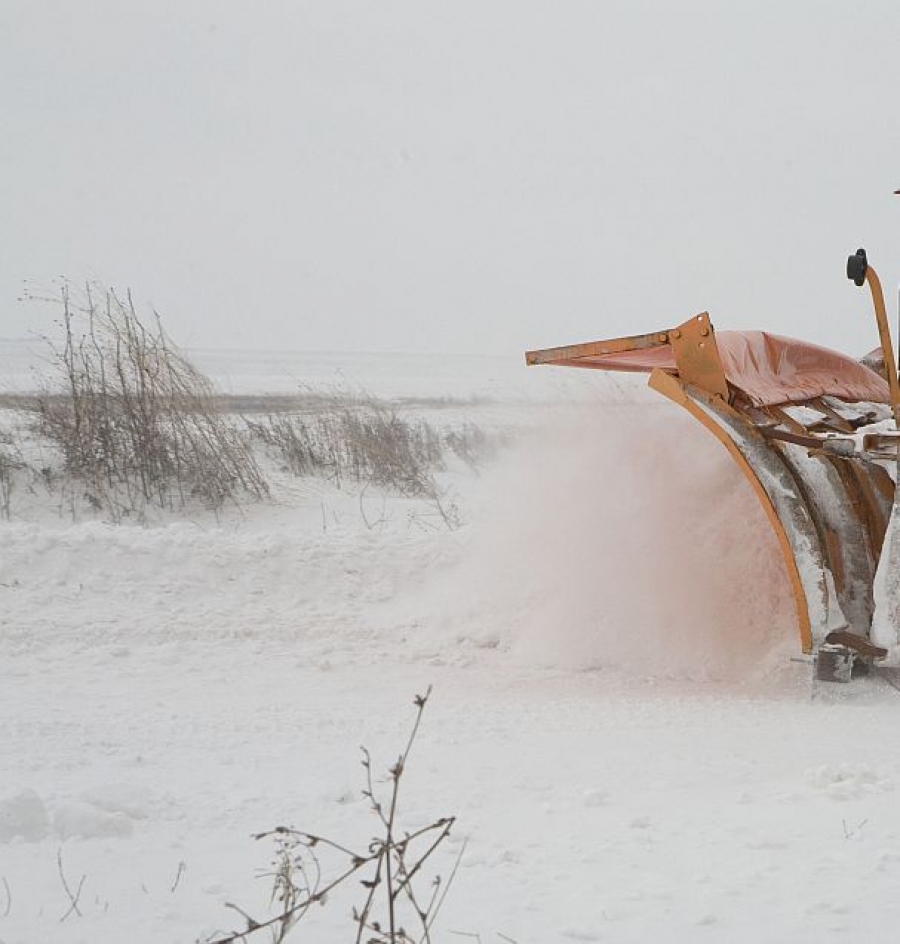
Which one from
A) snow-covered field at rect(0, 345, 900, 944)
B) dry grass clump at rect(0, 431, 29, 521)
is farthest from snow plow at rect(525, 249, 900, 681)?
dry grass clump at rect(0, 431, 29, 521)

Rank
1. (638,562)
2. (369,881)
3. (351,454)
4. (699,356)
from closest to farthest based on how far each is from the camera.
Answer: (369,881) → (699,356) → (638,562) → (351,454)

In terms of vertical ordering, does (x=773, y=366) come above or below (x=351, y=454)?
above

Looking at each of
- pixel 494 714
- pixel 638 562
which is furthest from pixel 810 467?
pixel 494 714

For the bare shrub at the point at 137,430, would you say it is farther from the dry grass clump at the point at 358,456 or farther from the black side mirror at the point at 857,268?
the black side mirror at the point at 857,268

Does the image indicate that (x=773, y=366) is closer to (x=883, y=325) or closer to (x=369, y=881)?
(x=883, y=325)

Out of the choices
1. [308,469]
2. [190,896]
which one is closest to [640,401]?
[190,896]

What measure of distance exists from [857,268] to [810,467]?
96cm

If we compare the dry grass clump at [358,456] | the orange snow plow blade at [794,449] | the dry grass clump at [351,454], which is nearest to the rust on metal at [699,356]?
the orange snow plow blade at [794,449]

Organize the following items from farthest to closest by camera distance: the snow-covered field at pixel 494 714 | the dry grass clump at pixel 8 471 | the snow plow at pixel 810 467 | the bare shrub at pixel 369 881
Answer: the dry grass clump at pixel 8 471 < the snow plow at pixel 810 467 < the snow-covered field at pixel 494 714 < the bare shrub at pixel 369 881

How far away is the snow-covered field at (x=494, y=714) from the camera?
2500mm

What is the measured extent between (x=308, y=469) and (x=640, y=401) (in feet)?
17.1

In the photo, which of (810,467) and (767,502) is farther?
(810,467)

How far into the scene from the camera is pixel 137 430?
8898 millimetres

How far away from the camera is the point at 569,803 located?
10.4 ft
